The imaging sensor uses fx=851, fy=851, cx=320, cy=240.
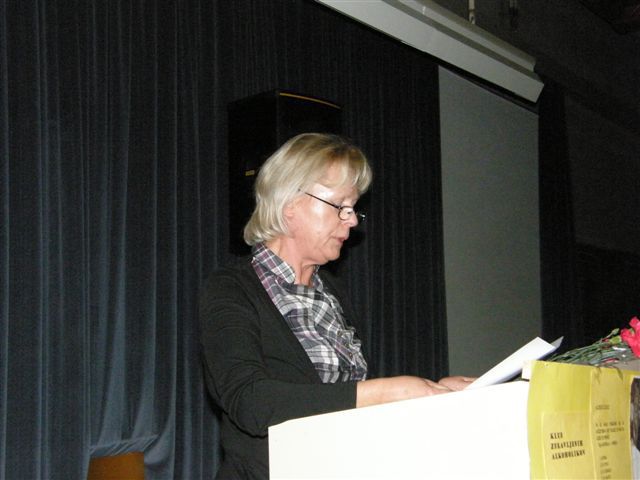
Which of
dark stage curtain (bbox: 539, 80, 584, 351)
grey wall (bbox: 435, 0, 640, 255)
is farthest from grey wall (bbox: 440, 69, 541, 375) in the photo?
grey wall (bbox: 435, 0, 640, 255)

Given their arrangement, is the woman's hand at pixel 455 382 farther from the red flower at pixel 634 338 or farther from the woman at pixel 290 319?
the red flower at pixel 634 338

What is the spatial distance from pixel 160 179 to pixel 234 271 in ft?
7.08

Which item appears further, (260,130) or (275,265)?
(260,130)

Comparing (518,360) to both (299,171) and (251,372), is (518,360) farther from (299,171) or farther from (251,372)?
(299,171)

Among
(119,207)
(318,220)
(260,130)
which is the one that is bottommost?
(318,220)

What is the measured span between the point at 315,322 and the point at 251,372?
1.32 feet

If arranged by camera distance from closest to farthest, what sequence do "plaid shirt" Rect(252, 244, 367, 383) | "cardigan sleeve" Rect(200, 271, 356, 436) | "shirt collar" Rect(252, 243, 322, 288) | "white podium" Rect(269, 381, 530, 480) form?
"white podium" Rect(269, 381, 530, 480) → "cardigan sleeve" Rect(200, 271, 356, 436) → "plaid shirt" Rect(252, 244, 367, 383) → "shirt collar" Rect(252, 243, 322, 288)

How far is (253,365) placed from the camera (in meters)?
1.63

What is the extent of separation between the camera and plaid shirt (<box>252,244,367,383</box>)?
1.89m

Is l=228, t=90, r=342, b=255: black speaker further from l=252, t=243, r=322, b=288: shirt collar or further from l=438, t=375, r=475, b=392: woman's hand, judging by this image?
l=438, t=375, r=475, b=392: woman's hand

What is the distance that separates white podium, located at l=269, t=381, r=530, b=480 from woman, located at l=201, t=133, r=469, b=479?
18cm

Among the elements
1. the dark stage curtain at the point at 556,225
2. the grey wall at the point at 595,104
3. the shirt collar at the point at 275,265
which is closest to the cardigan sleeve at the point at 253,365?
the shirt collar at the point at 275,265

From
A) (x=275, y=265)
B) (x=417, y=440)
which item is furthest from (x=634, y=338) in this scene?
(x=275, y=265)

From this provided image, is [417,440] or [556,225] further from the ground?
[556,225]
